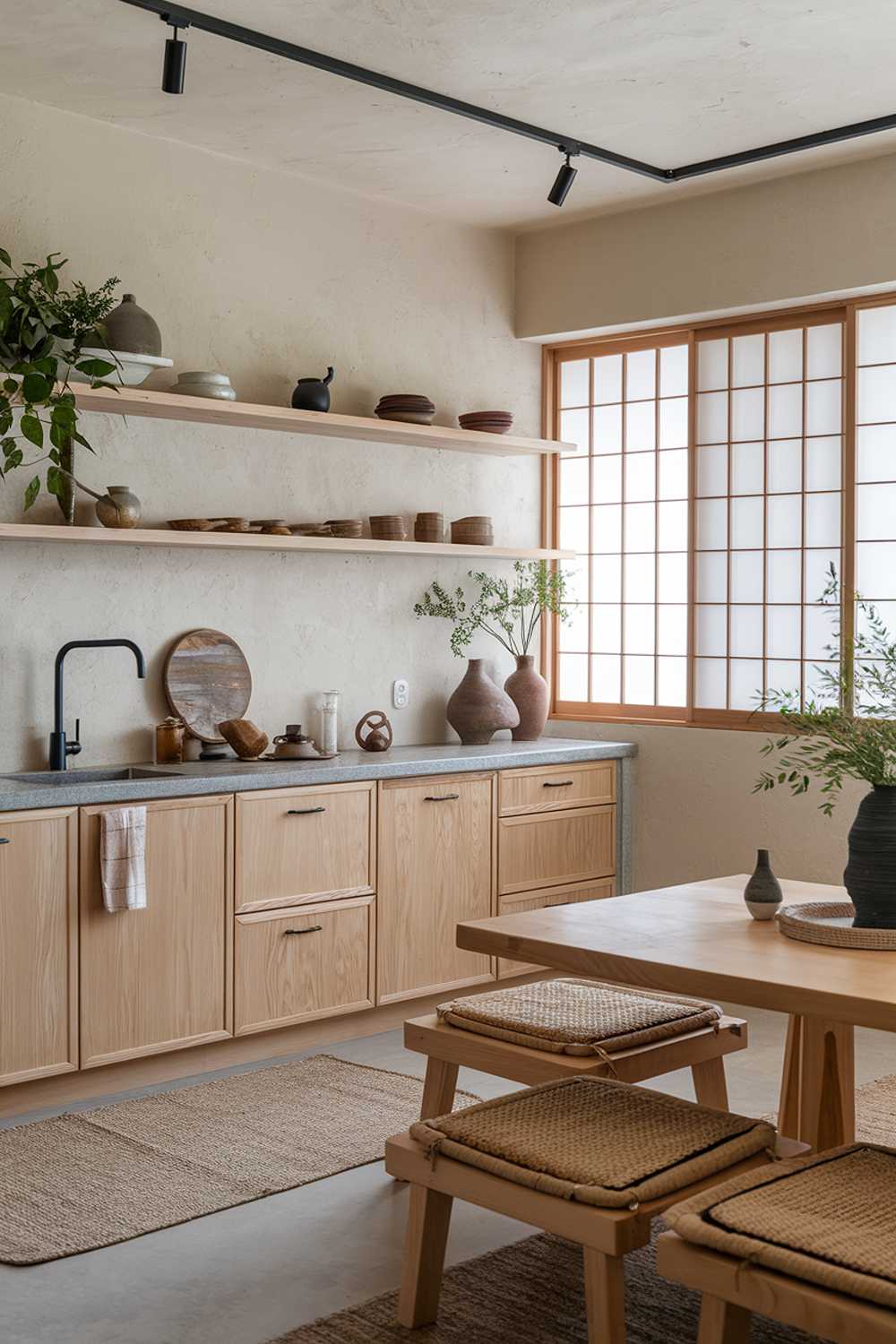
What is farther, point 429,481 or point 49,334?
point 429,481

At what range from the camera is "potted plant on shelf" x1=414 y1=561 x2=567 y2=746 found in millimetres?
5273

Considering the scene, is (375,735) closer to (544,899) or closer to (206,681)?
(206,681)

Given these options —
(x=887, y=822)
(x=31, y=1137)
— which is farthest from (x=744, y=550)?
(x=31, y=1137)

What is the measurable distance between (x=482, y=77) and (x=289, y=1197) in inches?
117

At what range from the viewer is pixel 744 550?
17.2ft

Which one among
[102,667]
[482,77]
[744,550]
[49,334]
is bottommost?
[102,667]

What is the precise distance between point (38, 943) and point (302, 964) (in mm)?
877

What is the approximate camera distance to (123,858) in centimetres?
382

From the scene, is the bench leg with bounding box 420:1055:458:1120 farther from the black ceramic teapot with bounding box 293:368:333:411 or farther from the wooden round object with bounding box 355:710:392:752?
the black ceramic teapot with bounding box 293:368:333:411

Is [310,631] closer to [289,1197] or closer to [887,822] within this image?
[289,1197]

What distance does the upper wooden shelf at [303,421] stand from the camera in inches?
165

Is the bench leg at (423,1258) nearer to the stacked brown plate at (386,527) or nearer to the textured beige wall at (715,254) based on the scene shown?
the stacked brown plate at (386,527)

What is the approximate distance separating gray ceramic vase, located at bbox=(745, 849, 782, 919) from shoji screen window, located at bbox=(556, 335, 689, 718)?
8.71 feet

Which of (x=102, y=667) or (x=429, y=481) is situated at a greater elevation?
(x=429, y=481)
